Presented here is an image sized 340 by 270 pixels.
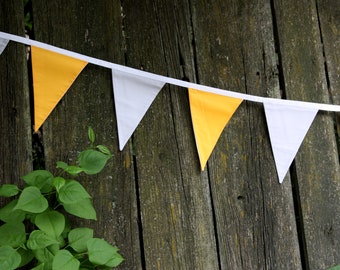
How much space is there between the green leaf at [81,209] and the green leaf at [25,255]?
0.14m

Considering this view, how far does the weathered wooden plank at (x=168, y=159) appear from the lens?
1440 millimetres

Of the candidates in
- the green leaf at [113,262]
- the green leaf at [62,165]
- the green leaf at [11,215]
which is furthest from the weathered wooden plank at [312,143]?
the green leaf at [11,215]

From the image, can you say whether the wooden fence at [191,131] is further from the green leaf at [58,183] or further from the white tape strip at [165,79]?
the green leaf at [58,183]

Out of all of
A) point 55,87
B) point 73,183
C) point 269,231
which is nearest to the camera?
point 73,183

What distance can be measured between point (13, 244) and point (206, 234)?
53 centimetres

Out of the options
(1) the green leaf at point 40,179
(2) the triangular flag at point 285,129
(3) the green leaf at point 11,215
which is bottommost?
(3) the green leaf at point 11,215

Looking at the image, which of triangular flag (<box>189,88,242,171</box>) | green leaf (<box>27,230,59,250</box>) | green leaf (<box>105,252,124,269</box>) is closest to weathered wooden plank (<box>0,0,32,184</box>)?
green leaf (<box>27,230,59,250</box>)

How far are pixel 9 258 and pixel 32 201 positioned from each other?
141mm

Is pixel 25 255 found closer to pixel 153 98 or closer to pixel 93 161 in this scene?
pixel 93 161

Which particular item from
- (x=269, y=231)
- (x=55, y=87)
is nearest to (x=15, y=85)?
(x=55, y=87)

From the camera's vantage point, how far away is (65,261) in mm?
1210

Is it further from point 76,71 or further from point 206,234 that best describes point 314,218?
point 76,71

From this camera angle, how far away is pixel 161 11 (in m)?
1.48

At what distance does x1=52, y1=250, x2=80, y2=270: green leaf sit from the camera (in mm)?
1199
